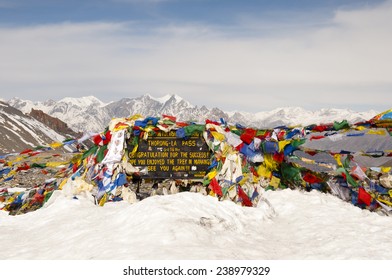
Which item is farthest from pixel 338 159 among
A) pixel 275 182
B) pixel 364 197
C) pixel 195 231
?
pixel 195 231

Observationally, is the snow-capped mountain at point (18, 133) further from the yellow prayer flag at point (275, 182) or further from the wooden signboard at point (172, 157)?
the yellow prayer flag at point (275, 182)

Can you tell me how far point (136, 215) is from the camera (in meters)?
9.13

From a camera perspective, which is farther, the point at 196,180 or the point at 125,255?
the point at 196,180

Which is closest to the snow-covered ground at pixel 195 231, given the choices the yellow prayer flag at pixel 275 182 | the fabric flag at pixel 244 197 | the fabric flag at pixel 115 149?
the fabric flag at pixel 244 197

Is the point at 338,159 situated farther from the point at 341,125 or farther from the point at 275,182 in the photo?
the point at 275,182

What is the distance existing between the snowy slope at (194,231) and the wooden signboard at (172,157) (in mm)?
1831

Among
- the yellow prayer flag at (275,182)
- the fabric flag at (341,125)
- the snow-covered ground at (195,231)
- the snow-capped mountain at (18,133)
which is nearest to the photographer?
the snow-covered ground at (195,231)

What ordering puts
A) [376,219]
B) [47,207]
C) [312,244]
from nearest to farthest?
[312,244] → [376,219] → [47,207]

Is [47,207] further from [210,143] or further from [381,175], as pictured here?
[381,175]

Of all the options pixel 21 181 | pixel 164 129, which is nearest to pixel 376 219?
pixel 164 129

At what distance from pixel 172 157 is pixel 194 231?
544 cm

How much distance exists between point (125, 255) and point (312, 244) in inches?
155

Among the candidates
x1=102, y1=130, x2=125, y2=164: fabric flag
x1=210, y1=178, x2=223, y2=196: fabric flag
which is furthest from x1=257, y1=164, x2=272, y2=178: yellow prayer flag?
x1=102, y1=130, x2=125, y2=164: fabric flag

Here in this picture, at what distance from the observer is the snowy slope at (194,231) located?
754 centimetres
